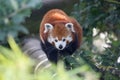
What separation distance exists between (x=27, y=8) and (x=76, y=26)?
7.79 feet

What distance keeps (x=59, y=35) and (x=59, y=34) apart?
2 centimetres

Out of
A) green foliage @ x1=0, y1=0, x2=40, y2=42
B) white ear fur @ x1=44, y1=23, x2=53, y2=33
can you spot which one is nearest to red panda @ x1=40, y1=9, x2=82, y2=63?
white ear fur @ x1=44, y1=23, x2=53, y2=33

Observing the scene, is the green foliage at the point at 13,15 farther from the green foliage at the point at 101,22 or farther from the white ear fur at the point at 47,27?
the white ear fur at the point at 47,27

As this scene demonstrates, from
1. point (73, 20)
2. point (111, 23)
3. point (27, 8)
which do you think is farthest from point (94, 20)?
point (27, 8)

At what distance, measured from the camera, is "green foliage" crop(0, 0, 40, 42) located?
1425 millimetres

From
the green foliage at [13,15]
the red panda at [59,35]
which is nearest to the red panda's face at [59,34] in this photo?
the red panda at [59,35]

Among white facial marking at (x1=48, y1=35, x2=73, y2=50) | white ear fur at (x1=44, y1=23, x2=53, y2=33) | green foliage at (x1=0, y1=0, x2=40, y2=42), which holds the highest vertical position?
white ear fur at (x1=44, y1=23, x2=53, y2=33)

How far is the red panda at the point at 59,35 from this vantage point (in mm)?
3824

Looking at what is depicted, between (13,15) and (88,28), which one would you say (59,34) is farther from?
(13,15)

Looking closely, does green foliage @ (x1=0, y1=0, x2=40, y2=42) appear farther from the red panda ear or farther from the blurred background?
the red panda ear

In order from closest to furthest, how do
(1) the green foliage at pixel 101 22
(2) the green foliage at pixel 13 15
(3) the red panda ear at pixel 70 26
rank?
1. (2) the green foliage at pixel 13 15
2. (1) the green foliage at pixel 101 22
3. (3) the red panda ear at pixel 70 26

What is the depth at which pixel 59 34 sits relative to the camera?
3912 mm

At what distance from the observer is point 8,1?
4.73 feet

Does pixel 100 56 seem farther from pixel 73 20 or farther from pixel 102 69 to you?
pixel 73 20
